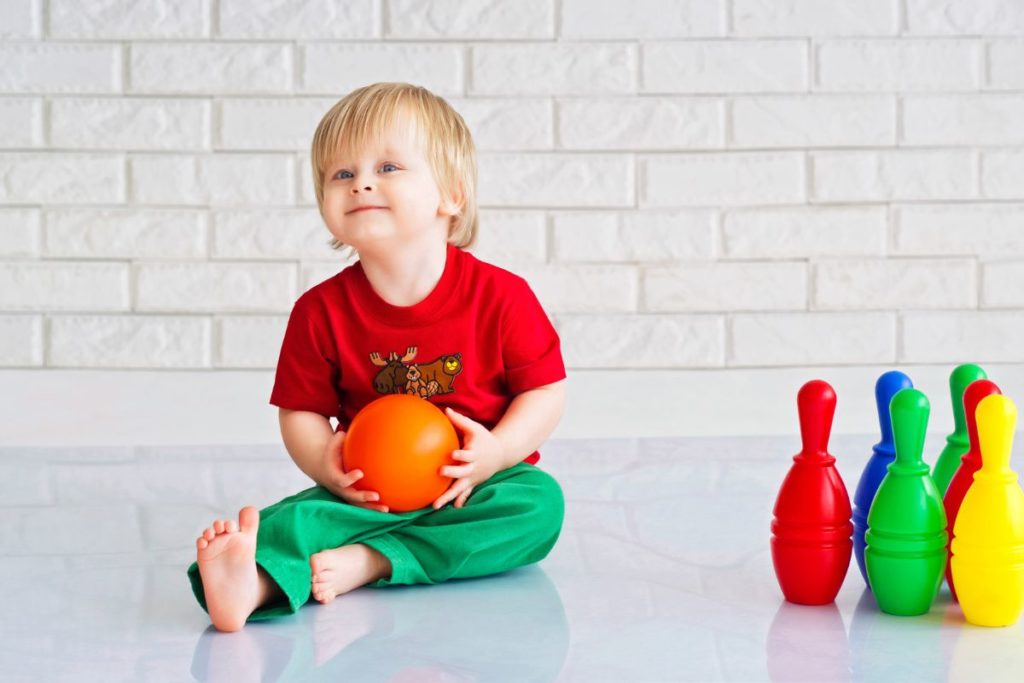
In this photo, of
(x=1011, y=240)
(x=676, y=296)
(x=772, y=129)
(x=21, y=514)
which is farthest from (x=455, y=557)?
(x=1011, y=240)

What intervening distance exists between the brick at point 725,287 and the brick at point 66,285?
1.11 m

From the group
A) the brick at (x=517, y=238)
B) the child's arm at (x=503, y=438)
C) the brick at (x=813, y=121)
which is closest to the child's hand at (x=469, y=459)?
the child's arm at (x=503, y=438)

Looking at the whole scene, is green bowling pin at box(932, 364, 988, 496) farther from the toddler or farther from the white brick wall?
the white brick wall

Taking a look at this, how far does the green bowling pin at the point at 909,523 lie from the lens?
132 centimetres

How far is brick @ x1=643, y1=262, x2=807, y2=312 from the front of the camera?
2752mm

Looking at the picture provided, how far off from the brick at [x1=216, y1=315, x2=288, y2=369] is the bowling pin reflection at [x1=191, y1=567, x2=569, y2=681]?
4.32 feet

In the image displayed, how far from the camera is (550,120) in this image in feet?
8.93

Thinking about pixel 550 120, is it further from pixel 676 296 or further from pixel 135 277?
pixel 135 277

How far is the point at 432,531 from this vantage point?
1.53m

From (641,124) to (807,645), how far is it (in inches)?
64.8

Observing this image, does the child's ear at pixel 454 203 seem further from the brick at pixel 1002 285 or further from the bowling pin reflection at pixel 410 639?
the brick at pixel 1002 285

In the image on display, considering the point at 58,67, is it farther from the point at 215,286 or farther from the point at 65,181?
the point at 215,286

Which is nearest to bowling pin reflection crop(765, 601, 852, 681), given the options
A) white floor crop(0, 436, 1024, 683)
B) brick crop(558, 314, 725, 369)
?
white floor crop(0, 436, 1024, 683)

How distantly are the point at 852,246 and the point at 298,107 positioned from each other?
119cm
